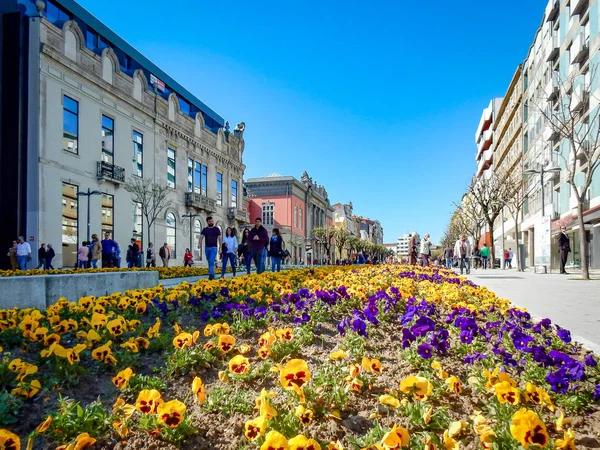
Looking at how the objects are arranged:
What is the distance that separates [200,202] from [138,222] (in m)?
6.73

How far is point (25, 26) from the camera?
20031 mm

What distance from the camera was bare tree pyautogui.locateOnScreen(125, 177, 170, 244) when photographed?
24.9 metres

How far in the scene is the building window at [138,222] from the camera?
26.5 meters

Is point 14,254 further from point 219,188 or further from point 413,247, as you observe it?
point 219,188

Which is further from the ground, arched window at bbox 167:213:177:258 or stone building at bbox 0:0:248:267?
stone building at bbox 0:0:248:267

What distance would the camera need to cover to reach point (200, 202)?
108 ft

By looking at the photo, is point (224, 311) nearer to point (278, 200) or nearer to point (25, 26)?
point (25, 26)

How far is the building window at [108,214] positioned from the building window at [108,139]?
2.19 metres

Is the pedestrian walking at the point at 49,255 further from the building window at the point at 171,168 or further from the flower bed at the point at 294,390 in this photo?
the flower bed at the point at 294,390

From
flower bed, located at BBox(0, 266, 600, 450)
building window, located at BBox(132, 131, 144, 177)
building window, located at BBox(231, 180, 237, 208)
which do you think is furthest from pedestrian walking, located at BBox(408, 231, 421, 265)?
building window, located at BBox(231, 180, 237, 208)

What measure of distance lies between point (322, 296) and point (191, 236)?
2874 cm

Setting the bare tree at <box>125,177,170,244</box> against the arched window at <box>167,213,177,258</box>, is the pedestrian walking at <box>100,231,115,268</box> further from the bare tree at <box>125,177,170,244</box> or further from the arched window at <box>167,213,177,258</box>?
the arched window at <box>167,213,177,258</box>

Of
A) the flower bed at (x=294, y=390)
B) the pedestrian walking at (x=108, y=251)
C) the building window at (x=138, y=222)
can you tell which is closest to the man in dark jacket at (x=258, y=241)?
the pedestrian walking at (x=108, y=251)

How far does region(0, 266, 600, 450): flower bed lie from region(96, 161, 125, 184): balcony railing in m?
20.8
